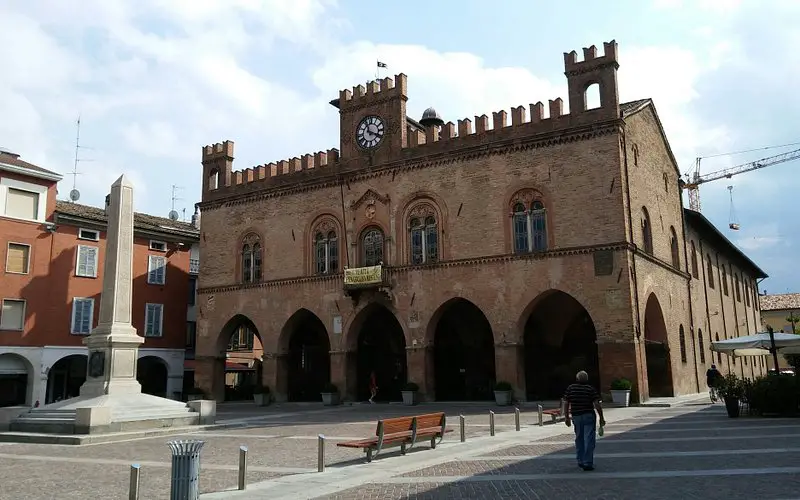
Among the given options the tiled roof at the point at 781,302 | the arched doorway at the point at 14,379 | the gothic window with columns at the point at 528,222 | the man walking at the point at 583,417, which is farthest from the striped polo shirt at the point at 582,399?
the tiled roof at the point at 781,302

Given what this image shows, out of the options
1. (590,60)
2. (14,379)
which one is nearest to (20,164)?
(14,379)

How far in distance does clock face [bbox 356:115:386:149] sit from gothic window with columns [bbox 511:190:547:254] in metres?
7.47

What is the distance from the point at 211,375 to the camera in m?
34.0

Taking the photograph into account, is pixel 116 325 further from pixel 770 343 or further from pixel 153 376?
pixel 153 376

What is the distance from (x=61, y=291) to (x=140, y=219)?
6763mm

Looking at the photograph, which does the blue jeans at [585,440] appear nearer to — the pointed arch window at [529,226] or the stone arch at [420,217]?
the pointed arch window at [529,226]

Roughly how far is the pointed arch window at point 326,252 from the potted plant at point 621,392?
1356 centimetres

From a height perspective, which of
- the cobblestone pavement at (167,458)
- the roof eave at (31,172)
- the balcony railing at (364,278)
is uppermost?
the roof eave at (31,172)

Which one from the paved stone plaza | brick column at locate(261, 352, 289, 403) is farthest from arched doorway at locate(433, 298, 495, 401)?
the paved stone plaza

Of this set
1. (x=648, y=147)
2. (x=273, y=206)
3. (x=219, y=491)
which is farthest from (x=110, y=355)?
(x=648, y=147)

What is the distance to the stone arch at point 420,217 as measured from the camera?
93.1 feet

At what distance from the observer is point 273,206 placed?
33781 millimetres

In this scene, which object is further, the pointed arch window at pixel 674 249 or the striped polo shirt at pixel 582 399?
the pointed arch window at pixel 674 249

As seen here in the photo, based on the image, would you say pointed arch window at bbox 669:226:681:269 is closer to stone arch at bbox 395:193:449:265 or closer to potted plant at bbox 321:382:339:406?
stone arch at bbox 395:193:449:265
